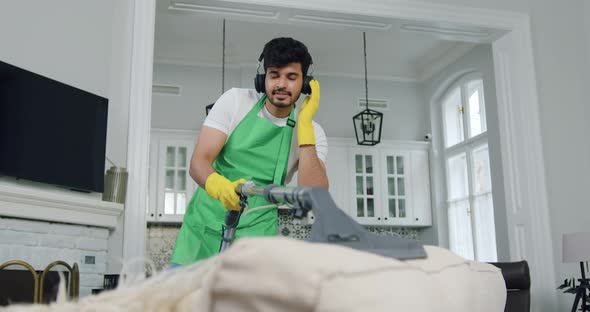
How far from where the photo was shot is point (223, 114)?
5.68ft

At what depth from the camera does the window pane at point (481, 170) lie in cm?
597

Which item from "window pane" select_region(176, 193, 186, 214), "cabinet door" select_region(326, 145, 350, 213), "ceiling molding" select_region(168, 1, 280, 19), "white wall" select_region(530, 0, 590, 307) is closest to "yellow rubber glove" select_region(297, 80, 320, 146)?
"ceiling molding" select_region(168, 1, 280, 19)

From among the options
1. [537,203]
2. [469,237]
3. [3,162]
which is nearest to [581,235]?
[537,203]

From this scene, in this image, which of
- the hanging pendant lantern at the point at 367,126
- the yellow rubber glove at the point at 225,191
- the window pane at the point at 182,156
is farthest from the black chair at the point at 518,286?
the window pane at the point at 182,156

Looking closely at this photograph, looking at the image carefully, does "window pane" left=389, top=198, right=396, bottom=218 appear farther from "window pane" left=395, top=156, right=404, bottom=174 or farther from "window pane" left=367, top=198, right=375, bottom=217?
"window pane" left=395, top=156, right=404, bottom=174

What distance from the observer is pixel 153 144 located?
6.24 meters

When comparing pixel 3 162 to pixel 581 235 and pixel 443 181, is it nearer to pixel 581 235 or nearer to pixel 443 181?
pixel 581 235

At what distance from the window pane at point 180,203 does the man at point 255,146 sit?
447 cm

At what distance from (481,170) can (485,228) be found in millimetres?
597

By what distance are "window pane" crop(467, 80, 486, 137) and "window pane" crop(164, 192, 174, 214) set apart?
3245 millimetres

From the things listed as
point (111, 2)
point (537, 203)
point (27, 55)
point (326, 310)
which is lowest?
point (326, 310)

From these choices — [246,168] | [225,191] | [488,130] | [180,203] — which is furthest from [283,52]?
[180,203]

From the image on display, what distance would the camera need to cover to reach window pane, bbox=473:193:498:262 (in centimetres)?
582

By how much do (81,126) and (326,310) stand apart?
3.09m
